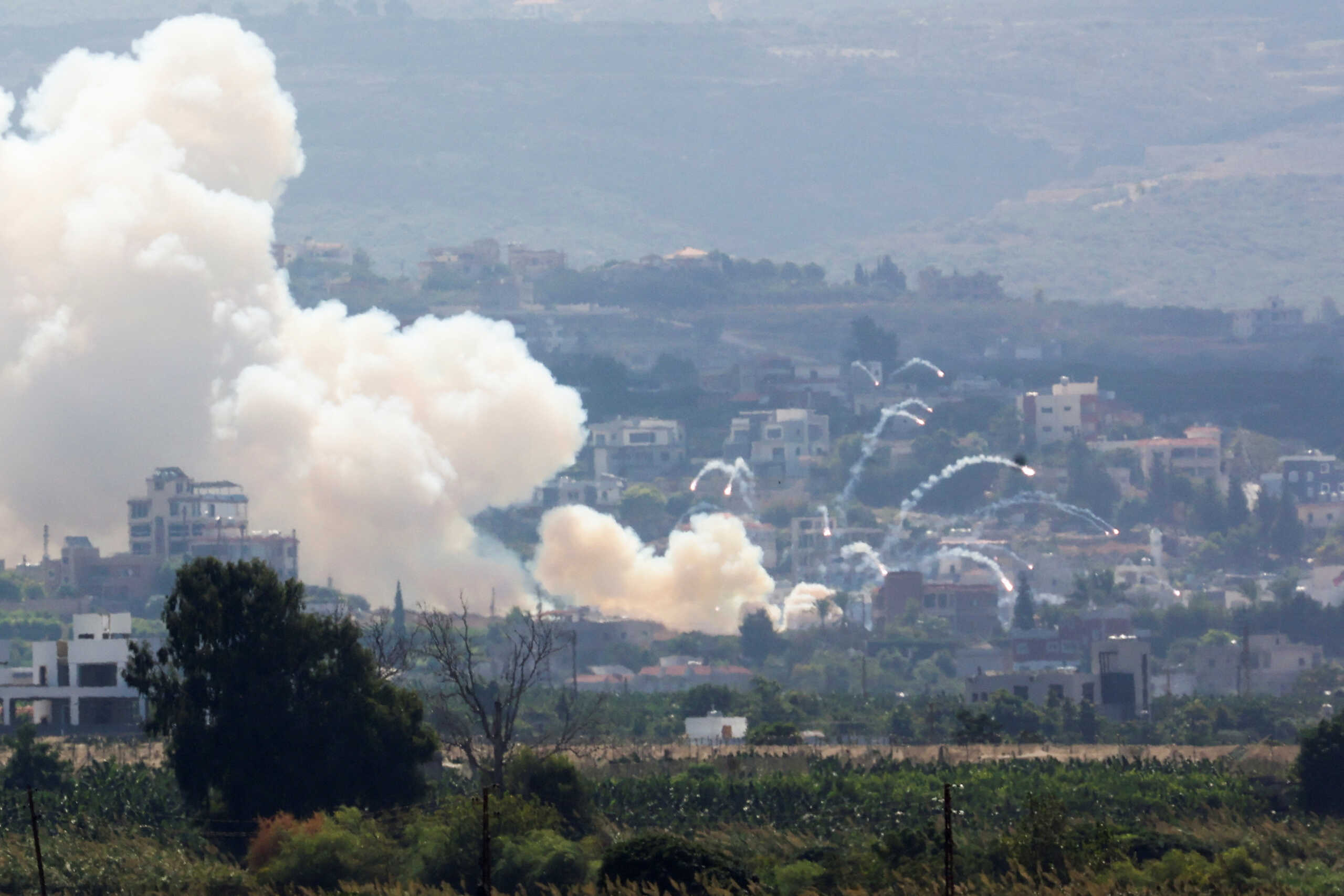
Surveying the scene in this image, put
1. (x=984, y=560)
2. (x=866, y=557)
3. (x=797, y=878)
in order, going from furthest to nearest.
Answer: (x=866, y=557) → (x=984, y=560) → (x=797, y=878)

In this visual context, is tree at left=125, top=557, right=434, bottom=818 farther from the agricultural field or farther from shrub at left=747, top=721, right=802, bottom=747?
shrub at left=747, top=721, right=802, bottom=747

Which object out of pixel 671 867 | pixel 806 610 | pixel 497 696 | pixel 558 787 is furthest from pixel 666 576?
pixel 671 867

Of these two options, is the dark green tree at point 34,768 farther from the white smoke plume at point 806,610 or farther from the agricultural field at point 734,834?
the white smoke plume at point 806,610

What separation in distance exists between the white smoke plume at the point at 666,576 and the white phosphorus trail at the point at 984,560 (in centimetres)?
3062

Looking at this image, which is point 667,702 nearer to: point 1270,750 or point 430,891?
point 1270,750

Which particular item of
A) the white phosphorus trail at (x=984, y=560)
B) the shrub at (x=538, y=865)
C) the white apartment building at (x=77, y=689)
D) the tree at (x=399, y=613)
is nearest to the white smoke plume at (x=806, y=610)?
the white phosphorus trail at (x=984, y=560)

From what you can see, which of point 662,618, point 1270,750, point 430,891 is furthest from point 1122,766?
point 662,618

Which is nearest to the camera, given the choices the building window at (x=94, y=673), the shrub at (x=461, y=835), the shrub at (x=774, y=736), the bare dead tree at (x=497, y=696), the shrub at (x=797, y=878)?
the shrub at (x=797, y=878)

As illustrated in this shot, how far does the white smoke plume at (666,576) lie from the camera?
15562 centimetres

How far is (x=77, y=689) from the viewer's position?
309ft

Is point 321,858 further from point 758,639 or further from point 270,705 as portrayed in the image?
point 758,639

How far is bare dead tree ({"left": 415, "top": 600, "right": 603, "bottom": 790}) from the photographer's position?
64.0m

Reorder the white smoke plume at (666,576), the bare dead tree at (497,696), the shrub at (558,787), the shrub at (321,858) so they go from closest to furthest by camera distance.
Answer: the shrub at (321,858)
the shrub at (558,787)
the bare dead tree at (497,696)
the white smoke plume at (666,576)

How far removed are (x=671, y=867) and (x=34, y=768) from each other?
1076 inches
